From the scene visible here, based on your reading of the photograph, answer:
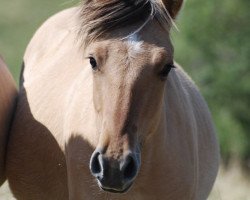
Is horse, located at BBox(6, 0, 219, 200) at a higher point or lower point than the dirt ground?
→ higher

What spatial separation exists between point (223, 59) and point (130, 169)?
46.5 ft

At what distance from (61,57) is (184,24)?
11071mm

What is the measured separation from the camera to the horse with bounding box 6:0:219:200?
5.19m

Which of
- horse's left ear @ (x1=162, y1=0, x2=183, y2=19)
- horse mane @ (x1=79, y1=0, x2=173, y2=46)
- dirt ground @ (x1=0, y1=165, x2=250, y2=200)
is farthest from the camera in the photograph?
dirt ground @ (x1=0, y1=165, x2=250, y2=200)

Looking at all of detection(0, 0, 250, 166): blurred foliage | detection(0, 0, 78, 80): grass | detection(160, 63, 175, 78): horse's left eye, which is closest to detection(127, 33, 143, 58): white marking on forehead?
detection(160, 63, 175, 78): horse's left eye

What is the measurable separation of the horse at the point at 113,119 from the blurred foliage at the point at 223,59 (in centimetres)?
1073

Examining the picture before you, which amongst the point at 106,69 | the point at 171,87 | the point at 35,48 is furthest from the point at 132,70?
the point at 35,48

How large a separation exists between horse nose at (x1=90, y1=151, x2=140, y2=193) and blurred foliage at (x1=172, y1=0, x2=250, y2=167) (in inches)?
508

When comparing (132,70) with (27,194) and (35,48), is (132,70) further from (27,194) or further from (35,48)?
(35,48)

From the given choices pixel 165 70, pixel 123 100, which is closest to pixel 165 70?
pixel 165 70

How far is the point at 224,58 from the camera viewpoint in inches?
749

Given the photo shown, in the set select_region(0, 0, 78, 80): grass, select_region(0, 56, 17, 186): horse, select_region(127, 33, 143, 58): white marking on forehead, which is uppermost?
select_region(127, 33, 143, 58): white marking on forehead

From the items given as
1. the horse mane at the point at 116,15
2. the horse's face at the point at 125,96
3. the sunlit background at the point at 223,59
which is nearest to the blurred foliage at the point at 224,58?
the sunlit background at the point at 223,59

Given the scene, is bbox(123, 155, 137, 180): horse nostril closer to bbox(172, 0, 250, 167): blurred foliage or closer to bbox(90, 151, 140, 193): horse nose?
bbox(90, 151, 140, 193): horse nose
